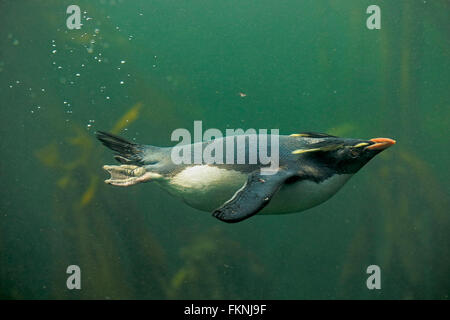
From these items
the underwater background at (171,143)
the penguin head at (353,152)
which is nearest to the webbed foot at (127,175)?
the penguin head at (353,152)

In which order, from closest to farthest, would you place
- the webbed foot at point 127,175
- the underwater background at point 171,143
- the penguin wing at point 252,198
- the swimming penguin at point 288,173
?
the penguin wing at point 252,198 < the swimming penguin at point 288,173 < the webbed foot at point 127,175 < the underwater background at point 171,143

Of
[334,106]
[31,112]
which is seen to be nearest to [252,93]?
[334,106]

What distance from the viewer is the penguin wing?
1.23 m

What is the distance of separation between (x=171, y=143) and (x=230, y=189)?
8.29ft

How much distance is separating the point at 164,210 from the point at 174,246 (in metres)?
0.46

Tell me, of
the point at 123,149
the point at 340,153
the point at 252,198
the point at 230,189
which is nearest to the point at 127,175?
the point at 123,149

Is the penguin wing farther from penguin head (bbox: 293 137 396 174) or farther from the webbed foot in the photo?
the webbed foot

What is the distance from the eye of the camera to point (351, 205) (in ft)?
13.3

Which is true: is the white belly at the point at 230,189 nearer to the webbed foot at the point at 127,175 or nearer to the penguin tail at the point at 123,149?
the webbed foot at the point at 127,175

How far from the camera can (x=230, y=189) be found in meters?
1.71

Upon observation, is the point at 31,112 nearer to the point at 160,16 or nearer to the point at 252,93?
the point at 160,16

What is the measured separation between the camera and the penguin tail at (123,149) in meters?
2.07

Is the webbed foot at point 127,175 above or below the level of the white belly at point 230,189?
above

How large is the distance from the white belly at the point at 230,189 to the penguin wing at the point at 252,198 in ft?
0.49
